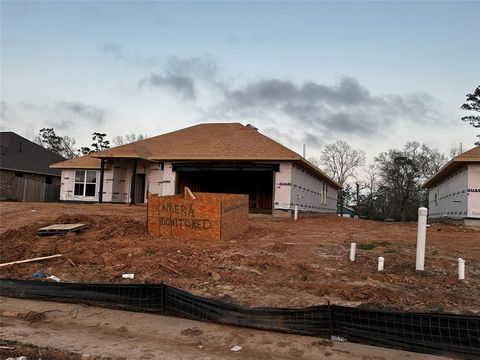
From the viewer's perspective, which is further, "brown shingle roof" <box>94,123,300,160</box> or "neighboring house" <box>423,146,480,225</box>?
"brown shingle roof" <box>94,123,300,160</box>

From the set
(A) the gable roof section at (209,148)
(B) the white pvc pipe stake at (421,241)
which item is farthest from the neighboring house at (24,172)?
(B) the white pvc pipe stake at (421,241)

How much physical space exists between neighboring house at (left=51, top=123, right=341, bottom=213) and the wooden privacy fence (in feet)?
15.8

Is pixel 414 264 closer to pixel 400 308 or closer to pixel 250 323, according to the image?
pixel 400 308

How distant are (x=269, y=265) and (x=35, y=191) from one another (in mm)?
30536

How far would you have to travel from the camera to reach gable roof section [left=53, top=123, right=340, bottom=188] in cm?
2314

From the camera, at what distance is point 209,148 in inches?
996

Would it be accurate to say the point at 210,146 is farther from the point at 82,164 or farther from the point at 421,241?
the point at 421,241

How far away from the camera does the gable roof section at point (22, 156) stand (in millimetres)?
35369

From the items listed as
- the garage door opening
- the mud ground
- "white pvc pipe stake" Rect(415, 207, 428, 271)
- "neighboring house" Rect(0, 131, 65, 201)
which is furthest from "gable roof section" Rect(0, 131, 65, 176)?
"white pvc pipe stake" Rect(415, 207, 428, 271)

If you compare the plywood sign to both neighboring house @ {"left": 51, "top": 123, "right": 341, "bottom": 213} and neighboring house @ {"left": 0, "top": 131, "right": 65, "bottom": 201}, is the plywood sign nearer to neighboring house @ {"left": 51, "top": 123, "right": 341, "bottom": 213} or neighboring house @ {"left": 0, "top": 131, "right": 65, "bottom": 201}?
neighboring house @ {"left": 51, "top": 123, "right": 341, "bottom": 213}

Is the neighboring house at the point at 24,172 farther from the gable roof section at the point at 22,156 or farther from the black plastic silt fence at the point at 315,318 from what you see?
the black plastic silt fence at the point at 315,318

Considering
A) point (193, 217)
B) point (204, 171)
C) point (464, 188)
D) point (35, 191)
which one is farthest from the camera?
point (35, 191)

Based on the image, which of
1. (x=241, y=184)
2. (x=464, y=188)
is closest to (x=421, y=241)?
(x=464, y=188)

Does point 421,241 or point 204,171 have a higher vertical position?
point 204,171
